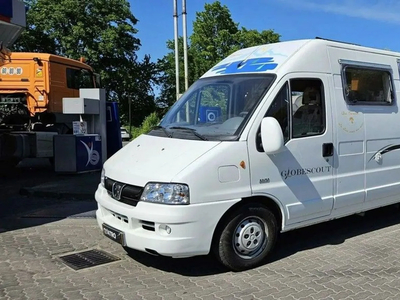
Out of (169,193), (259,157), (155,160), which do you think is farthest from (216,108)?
(169,193)

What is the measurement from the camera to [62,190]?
29.8ft

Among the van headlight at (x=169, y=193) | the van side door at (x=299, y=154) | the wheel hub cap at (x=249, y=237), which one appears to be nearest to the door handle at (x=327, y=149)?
the van side door at (x=299, y=154)

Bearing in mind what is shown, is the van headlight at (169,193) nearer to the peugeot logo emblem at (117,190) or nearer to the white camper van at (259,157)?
the white camper van at (259,157)

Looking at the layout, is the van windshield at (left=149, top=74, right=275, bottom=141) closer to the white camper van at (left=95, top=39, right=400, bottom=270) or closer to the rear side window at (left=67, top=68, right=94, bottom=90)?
the white camper van at (left=95, top=39, right=400, bottom=270)

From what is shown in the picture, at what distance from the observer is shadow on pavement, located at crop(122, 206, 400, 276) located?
4930 mm

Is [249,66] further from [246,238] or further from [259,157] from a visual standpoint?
[246,238]

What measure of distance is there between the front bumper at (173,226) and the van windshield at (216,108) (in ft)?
2.64

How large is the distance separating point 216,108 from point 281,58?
0.95m

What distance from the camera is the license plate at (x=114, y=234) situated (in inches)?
181

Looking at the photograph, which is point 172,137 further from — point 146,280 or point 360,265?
point 360,265

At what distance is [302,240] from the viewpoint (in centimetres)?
588

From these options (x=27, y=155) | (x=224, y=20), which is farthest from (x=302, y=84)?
(x=224, y=20)

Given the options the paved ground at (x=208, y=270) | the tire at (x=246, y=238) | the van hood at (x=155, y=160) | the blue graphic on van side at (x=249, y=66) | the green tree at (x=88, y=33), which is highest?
the green tree at (x=88, y=33)

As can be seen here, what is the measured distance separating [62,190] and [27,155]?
3556mm
